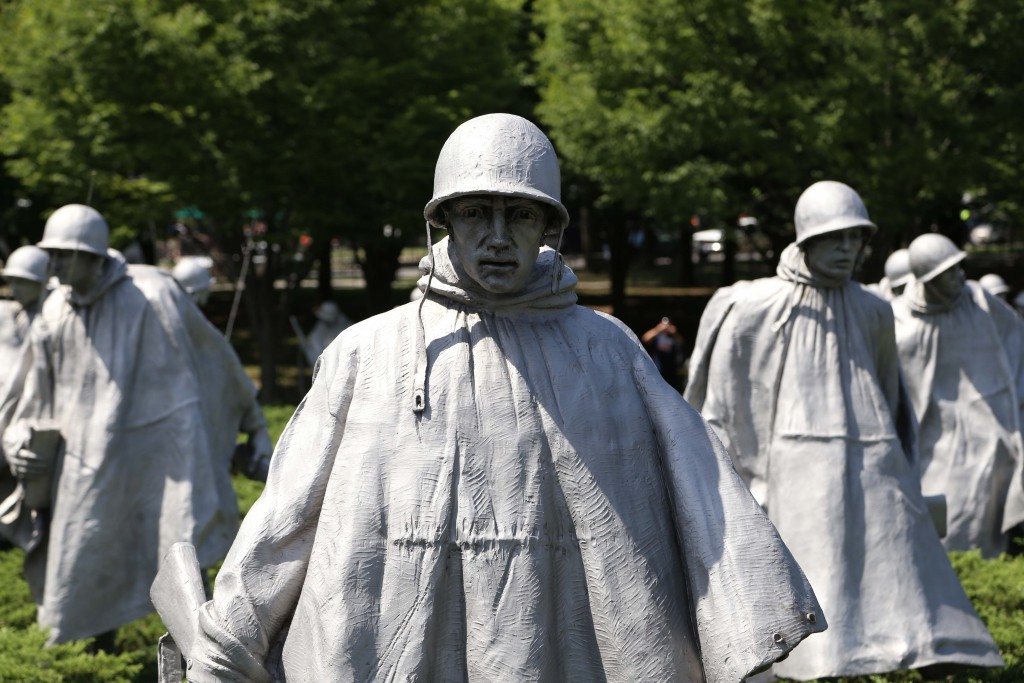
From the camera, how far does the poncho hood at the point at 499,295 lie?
15.7ft

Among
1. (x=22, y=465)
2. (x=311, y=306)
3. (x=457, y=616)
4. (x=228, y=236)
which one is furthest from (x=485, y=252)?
(x=311, y=306)

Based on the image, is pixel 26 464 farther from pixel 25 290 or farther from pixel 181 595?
pixel 181 595

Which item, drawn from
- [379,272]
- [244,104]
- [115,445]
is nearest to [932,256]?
[115,445]

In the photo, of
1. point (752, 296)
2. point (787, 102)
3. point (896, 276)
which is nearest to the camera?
point (752, 296)

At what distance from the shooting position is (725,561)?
452 cm

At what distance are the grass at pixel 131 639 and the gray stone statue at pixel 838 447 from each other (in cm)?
33

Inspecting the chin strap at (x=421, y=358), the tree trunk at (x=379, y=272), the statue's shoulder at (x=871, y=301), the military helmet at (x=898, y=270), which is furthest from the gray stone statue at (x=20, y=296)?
the tree trunk at (x=379, y=272)

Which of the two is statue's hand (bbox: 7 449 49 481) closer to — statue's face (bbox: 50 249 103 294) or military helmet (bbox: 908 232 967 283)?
statue's face (bbox: 50 249 103 294)

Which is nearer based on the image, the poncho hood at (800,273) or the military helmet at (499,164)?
the military helmet at (499,164)

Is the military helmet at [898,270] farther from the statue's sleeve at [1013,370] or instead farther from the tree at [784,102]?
the tree at [784,102]

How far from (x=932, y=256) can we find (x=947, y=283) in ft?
0.85

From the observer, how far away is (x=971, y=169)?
22672mm

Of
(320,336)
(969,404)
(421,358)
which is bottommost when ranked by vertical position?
(969,404)

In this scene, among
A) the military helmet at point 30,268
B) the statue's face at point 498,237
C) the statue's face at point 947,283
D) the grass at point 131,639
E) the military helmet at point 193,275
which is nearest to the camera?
the statue's face at point 498,237
